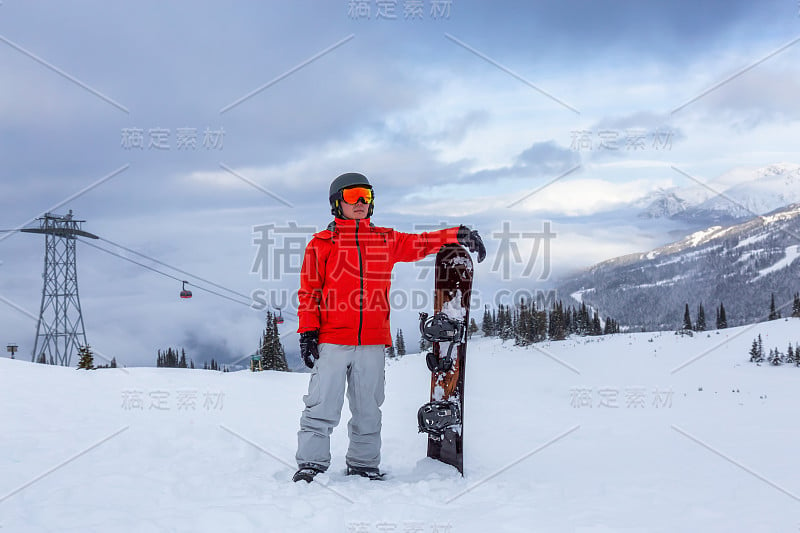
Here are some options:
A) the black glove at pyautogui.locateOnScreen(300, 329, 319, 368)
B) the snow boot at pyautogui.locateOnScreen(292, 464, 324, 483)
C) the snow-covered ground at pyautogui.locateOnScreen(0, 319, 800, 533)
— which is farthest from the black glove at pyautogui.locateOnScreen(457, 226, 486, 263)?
the snow boot at pyautogui.locateOnScreen(292, 464, 324, 483)

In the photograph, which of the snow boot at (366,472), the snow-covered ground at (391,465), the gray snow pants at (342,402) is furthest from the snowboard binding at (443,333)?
the snow boot at (366,472)

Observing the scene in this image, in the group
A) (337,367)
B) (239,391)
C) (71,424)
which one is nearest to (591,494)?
(337,367)

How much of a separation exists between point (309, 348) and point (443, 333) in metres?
1.36

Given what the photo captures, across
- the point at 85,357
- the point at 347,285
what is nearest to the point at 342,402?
the point at 347,285

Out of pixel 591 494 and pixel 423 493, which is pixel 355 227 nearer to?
pixel 423 493

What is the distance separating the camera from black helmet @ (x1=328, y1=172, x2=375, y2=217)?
5.51 metres

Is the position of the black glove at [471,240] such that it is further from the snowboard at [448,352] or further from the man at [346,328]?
the man at [346,328]

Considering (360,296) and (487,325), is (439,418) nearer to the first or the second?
(360,296)

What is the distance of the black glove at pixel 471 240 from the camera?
5648 millimetres

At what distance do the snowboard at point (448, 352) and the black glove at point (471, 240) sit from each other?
0.34 feet

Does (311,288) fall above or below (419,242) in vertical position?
below

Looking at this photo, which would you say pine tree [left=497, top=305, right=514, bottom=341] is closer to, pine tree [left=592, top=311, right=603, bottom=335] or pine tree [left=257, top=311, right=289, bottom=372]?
pine tree [left=592, top=311, right=603, bottom=335]

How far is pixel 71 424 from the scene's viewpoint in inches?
271

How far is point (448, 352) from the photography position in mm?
5578
